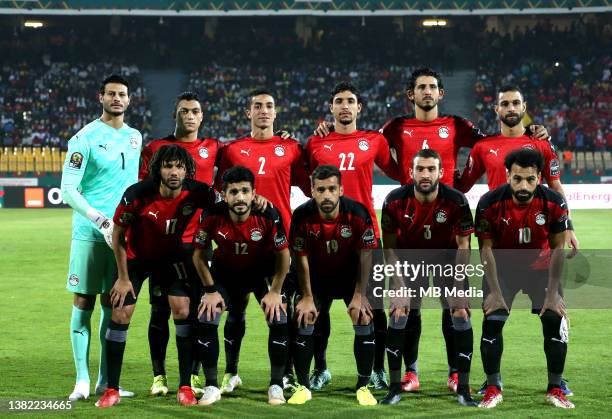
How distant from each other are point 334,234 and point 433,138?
1.36 metres

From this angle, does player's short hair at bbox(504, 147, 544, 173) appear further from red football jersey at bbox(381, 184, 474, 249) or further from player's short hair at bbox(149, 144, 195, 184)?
player's short hair at bbox(149, 144, 195, 184)

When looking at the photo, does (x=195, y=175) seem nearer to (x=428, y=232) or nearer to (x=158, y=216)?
(x=158, y=216)

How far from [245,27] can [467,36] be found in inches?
370

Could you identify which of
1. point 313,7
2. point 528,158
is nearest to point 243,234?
point 528,158

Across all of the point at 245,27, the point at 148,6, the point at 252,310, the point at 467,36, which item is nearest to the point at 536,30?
the point at 467,36

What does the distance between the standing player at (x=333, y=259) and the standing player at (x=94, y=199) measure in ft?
4.26

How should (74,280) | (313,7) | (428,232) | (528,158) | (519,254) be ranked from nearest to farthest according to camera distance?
(528,158), (519,254), (428,232), (74,280), (313,7)

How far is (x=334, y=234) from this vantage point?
6414 mm

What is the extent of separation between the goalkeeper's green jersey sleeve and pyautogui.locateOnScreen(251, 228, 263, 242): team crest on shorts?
1.15m

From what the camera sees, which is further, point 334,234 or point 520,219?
point 334,234

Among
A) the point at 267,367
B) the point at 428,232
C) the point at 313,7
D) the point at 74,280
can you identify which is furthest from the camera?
the point at 313,7

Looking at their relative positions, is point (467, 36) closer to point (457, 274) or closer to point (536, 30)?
point (536, 30)

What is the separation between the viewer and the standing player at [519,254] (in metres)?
6.22

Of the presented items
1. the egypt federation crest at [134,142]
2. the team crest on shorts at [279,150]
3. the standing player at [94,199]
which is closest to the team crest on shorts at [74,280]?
the standing player at [94,199]
